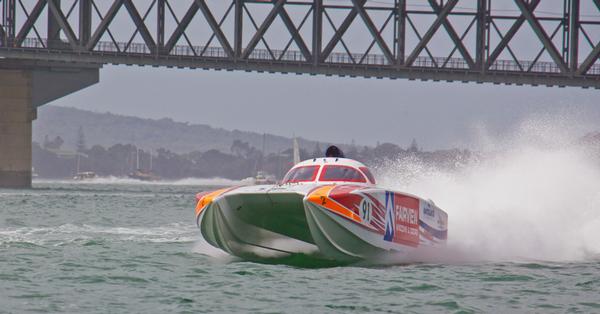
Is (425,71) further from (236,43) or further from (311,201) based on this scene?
(311,201)

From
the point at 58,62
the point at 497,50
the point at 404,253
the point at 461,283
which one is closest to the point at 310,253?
the point at 404,253

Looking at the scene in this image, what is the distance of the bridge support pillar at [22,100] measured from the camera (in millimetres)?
76812

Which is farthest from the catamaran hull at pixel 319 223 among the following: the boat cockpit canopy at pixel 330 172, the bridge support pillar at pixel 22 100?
the bridge support pillar at pixel 22 100

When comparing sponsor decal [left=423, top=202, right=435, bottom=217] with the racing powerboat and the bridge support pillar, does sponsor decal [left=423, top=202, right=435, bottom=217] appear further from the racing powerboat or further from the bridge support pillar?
the bridge support pillar

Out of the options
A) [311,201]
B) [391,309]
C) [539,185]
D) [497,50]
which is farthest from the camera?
[497,50]

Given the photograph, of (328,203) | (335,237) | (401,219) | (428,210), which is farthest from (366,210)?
(428,210)

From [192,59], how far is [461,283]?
169 ft

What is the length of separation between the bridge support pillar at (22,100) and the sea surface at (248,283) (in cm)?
5240

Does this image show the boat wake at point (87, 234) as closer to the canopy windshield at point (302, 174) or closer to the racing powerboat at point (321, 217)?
the racing powerboat at point (321, 217)

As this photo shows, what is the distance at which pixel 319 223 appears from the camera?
2023cm

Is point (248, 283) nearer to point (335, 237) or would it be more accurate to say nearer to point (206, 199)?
point (335, 237)

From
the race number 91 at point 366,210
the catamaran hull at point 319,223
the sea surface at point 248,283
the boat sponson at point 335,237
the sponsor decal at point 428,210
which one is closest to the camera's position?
the sea surface at point 248,283

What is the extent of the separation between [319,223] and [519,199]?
9.57 m

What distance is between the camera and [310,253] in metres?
21.8
